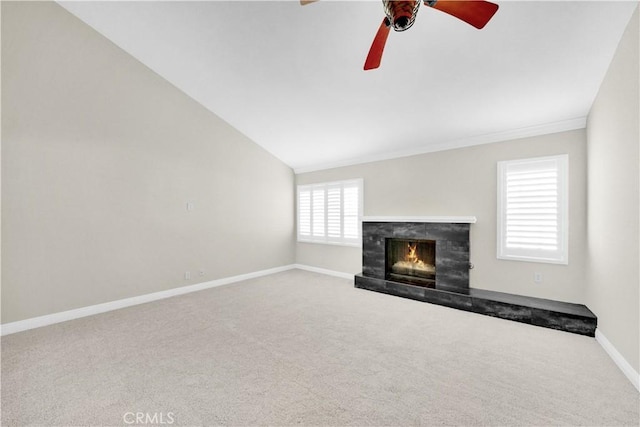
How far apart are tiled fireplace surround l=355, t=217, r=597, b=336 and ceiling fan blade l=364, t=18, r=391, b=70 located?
2804 millimetres

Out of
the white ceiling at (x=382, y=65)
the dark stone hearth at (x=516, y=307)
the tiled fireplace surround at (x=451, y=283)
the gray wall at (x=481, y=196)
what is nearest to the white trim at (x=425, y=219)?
the tiled fireplace surround at (x=451, y=283)

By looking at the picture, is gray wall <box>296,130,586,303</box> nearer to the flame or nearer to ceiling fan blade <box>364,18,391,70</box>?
the flame

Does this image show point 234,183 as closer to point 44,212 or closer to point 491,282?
point 44,212

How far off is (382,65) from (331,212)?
3326 mm

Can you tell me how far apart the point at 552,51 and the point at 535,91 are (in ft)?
1.94

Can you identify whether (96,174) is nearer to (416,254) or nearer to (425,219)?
(425,219)

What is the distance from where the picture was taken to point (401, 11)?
59.3 inches

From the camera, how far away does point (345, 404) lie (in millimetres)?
1842

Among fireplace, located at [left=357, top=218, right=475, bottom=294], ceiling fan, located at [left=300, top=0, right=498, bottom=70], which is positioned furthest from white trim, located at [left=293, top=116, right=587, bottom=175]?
ceiling fan, located at [left=300, top=0, right=498, bottom=70]

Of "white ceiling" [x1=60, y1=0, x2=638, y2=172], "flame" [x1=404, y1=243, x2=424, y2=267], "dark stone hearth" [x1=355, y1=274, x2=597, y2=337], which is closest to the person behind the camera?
"white ceiling" [x1=60, y1=0, x2=638, y2=172]

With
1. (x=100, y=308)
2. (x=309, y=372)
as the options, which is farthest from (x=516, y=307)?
(x=100, y=308)

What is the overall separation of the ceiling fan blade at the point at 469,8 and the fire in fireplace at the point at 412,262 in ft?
10.8

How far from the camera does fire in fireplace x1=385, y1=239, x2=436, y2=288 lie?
4.41m


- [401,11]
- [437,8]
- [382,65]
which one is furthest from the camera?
[382,65]
